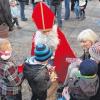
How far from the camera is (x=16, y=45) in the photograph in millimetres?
8625

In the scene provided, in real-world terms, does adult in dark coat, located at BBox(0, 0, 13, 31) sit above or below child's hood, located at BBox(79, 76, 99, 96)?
below

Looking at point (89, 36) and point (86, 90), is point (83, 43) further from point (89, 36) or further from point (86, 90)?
point (86, 90)

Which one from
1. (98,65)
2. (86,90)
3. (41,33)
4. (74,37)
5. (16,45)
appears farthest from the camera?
(74,37)

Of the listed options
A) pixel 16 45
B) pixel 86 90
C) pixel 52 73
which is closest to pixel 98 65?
pixel 86 90

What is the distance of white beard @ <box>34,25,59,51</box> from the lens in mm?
5414

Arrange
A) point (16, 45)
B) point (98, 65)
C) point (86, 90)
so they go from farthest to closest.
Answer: point (16, 45) → point (98, 65) → point (86, 90)

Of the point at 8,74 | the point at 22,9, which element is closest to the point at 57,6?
the point at 22,9

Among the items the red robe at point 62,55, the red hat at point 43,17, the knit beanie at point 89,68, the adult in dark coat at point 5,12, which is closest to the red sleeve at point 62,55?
the red robe at point 62,55

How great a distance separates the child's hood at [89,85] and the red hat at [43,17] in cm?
156

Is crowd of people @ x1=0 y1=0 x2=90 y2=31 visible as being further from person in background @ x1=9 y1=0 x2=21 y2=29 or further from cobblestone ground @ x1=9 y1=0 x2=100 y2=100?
cobblestone ground @ x1=9 y1=0 x2=100 y2=100

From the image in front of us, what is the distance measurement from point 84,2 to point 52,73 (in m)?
6.21

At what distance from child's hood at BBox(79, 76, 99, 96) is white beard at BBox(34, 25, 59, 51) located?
151 centimetres

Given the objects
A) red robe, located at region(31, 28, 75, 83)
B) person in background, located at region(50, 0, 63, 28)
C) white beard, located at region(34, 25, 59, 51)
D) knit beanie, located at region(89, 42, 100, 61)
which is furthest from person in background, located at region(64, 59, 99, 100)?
person in background, located at region(50, 0, 63, 28)

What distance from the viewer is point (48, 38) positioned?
17.8ft
